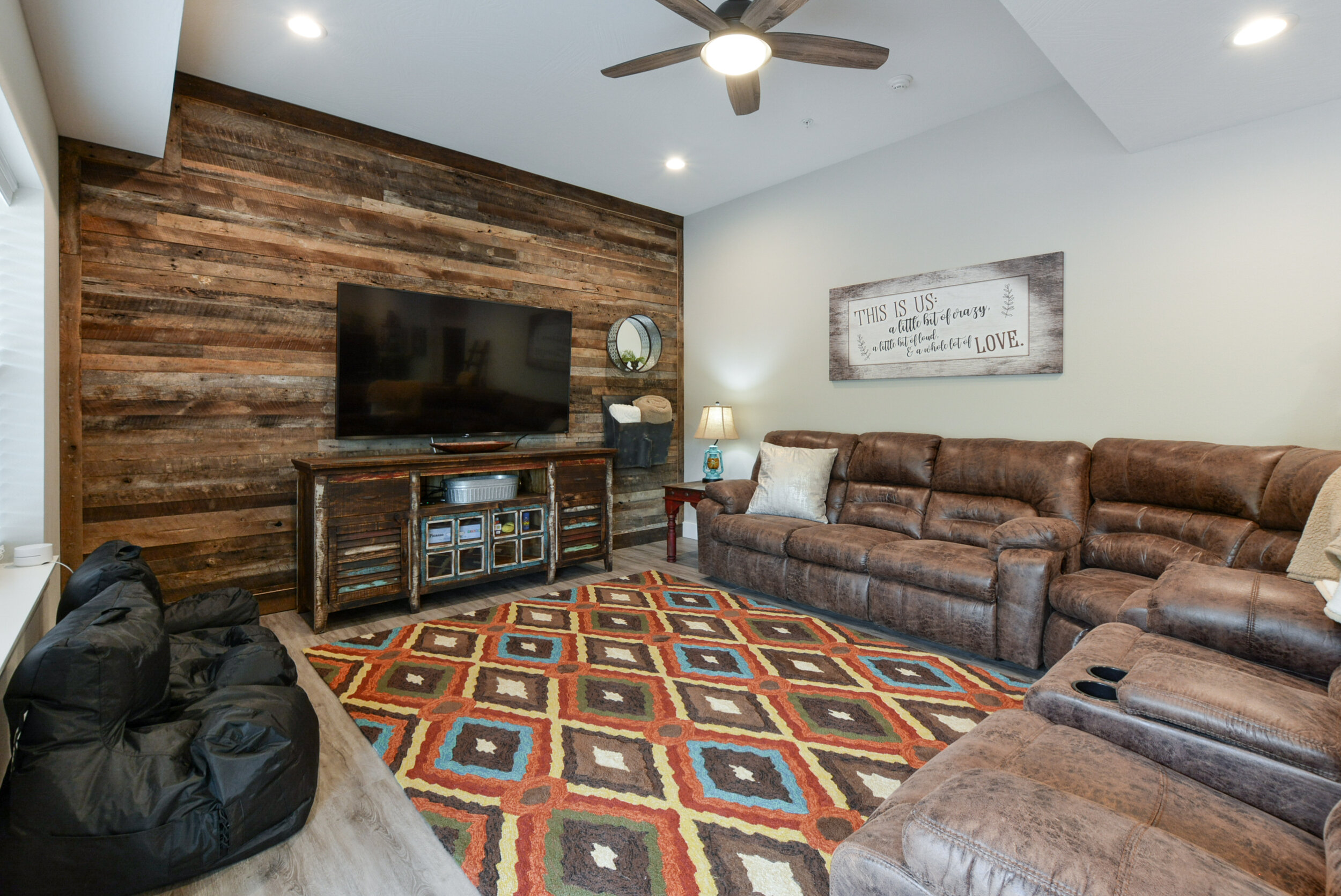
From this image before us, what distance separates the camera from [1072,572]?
8.98 ft

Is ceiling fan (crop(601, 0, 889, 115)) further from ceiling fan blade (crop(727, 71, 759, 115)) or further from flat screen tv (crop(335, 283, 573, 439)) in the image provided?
flat screen tv (crop(335, 283, 573, 439))

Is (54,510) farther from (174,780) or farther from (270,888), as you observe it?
(270,888)

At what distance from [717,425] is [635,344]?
1.04 meters

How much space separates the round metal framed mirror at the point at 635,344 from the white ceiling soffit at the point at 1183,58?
3.19 metres

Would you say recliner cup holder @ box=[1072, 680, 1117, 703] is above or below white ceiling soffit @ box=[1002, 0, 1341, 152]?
below

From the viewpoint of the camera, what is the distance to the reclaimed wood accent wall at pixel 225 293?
2873mm

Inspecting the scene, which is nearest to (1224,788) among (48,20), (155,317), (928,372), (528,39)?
(928,372)

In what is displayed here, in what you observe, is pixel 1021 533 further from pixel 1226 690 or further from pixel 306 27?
pixel 306 27

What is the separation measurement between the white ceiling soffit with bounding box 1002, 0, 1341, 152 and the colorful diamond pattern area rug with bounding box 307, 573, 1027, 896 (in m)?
2.32

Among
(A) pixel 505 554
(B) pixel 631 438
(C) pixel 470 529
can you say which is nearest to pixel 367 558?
(C) pixel 470 529

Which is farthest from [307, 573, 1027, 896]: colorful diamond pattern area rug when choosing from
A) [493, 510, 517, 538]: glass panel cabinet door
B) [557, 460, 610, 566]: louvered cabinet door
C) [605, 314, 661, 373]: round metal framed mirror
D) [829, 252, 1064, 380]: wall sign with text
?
[605, 314, 661, 373]: round metal framed mirror

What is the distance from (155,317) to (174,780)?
96.4 inches

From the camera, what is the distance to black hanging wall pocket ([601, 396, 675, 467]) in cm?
482

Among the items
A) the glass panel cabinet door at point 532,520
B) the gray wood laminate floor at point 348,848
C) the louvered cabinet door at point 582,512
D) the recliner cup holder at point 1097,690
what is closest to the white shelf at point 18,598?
the gray wood laminate floor at point 348,848
